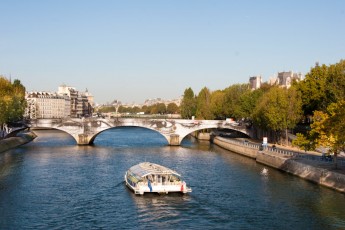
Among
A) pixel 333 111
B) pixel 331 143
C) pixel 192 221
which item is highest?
pixel 333 111

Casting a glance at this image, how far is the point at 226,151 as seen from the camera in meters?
82.1

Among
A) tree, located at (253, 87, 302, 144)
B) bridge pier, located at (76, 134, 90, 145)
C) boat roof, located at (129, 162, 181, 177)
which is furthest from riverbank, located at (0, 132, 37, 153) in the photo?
tree, located at (253, 87, 302, 144)

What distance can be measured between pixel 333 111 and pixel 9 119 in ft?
205

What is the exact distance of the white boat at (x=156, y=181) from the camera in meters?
42.7

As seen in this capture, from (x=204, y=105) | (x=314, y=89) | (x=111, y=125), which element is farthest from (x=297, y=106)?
(x=204, y=105)

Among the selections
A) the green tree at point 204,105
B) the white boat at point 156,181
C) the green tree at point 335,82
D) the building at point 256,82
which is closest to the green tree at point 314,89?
the green tree at point 335,82

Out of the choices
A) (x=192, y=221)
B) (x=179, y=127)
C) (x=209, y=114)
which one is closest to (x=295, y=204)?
(x=192, y=221)

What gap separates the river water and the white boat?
624 millimetres

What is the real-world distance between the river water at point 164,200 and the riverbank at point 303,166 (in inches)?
32.4

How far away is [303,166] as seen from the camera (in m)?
50.8

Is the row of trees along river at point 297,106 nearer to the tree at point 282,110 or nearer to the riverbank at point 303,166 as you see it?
the tree at point 282,110

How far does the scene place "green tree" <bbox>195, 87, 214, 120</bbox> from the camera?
120012 mm

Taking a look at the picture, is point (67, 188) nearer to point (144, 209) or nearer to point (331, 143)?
point (144, 209)

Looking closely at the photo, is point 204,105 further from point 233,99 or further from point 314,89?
point 314,89
